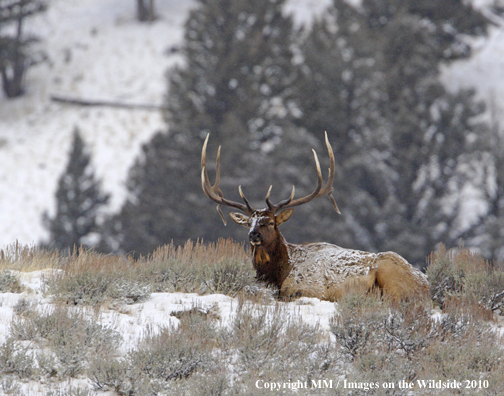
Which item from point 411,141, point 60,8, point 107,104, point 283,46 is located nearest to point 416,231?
point 411,141

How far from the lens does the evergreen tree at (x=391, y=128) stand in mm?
24609

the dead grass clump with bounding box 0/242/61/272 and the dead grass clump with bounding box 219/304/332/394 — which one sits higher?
the dead grass clump with bounding box 0/242/61/272

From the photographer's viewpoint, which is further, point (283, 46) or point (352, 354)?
point (283, 46)

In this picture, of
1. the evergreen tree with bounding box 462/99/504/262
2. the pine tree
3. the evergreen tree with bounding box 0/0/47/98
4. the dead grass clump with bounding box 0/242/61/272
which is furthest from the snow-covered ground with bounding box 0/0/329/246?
the dead grass clump with bounding box 0/242/61/272

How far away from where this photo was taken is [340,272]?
22.7 ft

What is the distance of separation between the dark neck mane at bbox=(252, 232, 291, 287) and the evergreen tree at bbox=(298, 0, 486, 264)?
1621 centimetres

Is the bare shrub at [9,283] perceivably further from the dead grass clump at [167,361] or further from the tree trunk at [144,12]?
the tree trunk at [144,12]

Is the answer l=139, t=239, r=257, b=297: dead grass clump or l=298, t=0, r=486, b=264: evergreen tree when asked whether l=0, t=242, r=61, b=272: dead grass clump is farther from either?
l=298, t=0, r=486, b=264: evergreen tree

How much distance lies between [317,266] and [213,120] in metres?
21.2

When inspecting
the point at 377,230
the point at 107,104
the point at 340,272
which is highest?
the point at 107,104

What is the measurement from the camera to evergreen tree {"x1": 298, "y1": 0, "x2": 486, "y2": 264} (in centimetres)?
2461

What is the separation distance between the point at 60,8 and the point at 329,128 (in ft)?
77.0

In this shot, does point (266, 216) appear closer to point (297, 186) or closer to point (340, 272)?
point (340, 272)

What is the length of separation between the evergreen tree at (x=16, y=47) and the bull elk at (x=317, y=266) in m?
29.7
